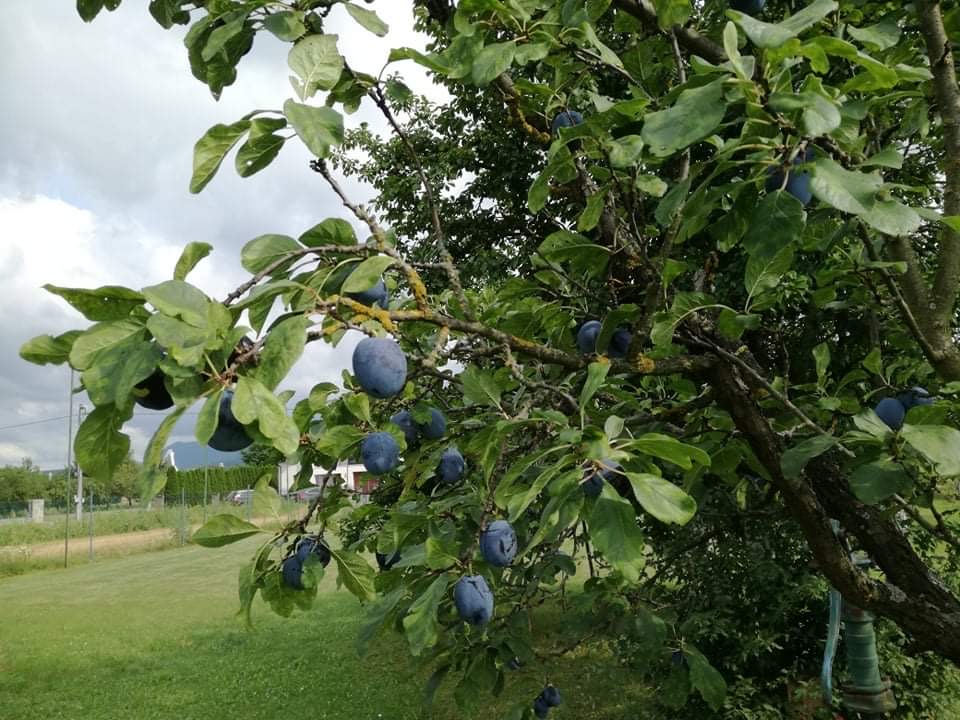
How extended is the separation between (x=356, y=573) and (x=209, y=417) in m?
0.68

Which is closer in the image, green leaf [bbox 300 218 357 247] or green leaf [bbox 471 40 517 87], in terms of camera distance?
green leaf [bbox 300 218 357 247]

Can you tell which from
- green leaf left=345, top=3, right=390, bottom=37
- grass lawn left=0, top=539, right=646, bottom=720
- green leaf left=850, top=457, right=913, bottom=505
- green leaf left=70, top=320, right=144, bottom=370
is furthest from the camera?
grass lawn left=0, top=539, right=646, bottom=720

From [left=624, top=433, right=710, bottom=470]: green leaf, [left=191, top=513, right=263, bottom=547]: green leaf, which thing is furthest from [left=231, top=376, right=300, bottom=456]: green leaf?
[left=191, top=513, right=263, bottom=547]: green leaf

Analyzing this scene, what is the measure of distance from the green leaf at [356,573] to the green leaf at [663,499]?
59cm

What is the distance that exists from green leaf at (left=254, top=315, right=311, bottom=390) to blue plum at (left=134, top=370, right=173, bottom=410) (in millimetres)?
112

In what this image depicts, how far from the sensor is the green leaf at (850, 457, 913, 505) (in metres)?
1.26

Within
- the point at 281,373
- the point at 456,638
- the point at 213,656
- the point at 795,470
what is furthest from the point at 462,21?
the point at 213,656

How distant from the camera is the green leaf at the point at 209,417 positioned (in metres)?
0.74

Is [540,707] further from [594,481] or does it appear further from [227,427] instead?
[227,427]

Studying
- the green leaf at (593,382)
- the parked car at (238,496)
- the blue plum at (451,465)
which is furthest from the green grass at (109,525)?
the green leaf at (593,382)

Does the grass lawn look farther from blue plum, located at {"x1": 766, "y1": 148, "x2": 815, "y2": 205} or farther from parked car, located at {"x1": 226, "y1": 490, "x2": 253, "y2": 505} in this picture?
parked car, located at {"x1": 226, "y1": 490, "x2": 253, "y2": 505}

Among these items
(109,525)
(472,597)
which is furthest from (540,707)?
(109,525)

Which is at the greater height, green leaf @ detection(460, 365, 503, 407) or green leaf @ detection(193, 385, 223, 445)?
green leaf @ detection(460, 365, 503, 407)

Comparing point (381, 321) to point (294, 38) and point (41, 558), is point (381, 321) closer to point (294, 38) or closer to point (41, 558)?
point (294, 38)
